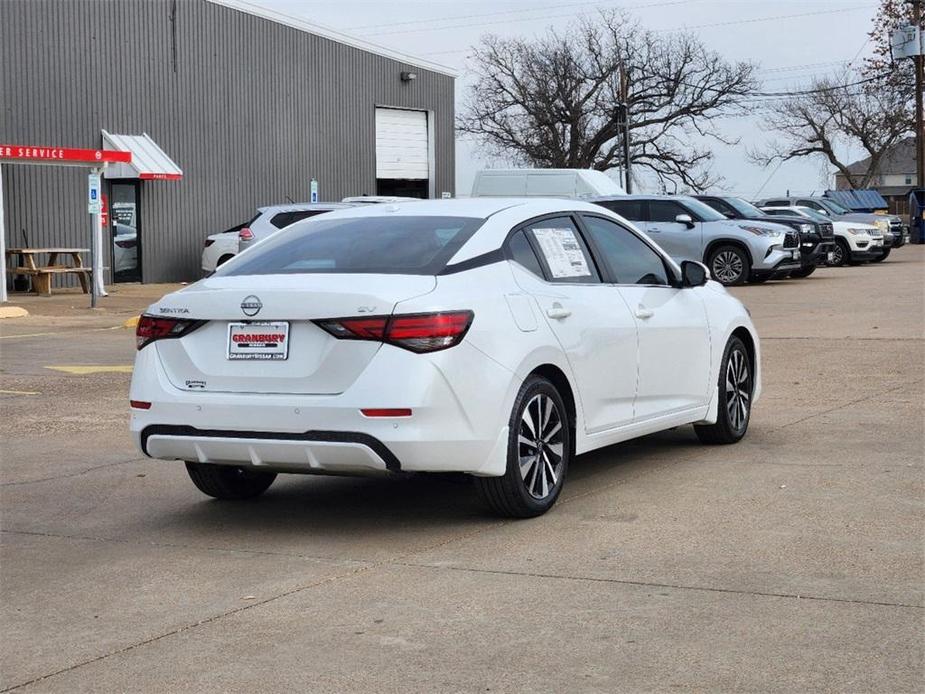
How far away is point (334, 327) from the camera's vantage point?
6.27m

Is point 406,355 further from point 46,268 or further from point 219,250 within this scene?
point 46,268

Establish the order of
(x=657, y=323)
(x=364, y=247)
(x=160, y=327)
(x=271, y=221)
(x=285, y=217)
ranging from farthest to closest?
(x=271, y=221) → (x=285, y=217) → (x=657, y=323) → (x=364, y=247) → (x=160, y=327)

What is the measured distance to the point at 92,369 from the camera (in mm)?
14102

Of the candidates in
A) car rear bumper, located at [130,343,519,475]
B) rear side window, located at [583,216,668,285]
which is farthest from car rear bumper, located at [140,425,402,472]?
rear side window, located at [583,216,668,285]

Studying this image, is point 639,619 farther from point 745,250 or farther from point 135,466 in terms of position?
point 745,250

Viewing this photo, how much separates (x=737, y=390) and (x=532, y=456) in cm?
267

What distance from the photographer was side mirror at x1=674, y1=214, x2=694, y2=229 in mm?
25844

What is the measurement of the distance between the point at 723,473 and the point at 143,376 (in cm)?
321

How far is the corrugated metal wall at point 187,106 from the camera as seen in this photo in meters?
29.7

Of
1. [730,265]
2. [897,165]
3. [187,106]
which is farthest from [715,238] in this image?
[897,165]

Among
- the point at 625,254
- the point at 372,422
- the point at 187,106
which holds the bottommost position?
the point at 372,422

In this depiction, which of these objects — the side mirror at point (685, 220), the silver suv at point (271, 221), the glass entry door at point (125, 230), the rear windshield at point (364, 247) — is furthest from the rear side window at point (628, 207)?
the rear windshield at point (364, 247)

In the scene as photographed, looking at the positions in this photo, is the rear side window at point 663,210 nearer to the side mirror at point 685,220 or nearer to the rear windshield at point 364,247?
the side mirror at point 685,220

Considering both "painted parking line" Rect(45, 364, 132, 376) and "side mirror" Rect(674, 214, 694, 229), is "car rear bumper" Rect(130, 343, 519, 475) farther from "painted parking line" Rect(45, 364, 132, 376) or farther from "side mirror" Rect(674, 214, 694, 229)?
"side mirror" Rect(674, 214, 694, 229)
